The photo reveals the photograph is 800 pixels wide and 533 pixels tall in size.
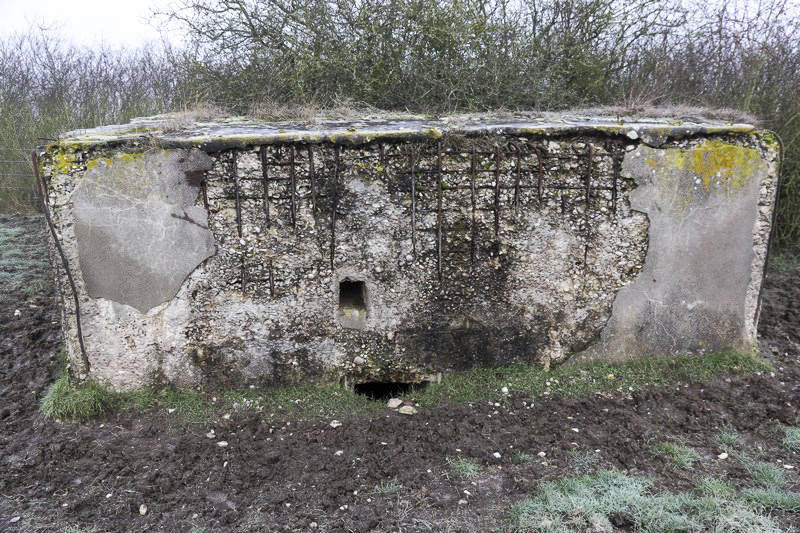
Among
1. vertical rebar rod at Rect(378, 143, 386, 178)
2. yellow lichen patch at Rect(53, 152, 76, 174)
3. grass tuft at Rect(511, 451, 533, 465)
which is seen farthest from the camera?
vertical rebar rod at Rect(378, 143, 386, 178)

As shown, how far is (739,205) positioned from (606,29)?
3.98 meters

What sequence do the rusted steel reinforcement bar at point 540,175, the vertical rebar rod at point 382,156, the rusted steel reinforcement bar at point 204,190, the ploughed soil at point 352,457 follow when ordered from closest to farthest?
the ploughed soil at point 352,457 < the rusted steel reinforcement bar at point 204,190 < the vertical rebar rod at point 382,156 < the rusted steel reinforcement bar at point 540,175

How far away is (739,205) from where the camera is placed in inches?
160

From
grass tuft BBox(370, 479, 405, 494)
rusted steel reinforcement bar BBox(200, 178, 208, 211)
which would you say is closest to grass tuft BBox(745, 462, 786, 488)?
grass tuft BBox(370, 479, 405, 494)

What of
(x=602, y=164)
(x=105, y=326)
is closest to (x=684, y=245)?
(x=602, y=164)

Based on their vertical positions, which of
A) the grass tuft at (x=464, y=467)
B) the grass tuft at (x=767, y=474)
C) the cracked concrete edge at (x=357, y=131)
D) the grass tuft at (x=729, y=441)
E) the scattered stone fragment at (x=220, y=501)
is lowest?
the scattered stone fragment at (x=220, y=501)

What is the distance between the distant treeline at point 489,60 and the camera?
21.6 feet

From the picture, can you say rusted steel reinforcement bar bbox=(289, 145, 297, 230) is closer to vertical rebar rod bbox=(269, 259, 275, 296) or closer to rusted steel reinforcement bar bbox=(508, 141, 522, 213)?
vertical rebar rod bbox=(269, 259, 275, 296)

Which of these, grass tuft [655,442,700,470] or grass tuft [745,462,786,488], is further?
grass tuft [655,442,700,470]

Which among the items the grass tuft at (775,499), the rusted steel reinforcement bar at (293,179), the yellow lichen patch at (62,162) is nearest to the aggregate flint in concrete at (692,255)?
the grass tuft at (775,499)

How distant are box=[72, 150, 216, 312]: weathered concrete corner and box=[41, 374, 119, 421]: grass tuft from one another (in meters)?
0.68

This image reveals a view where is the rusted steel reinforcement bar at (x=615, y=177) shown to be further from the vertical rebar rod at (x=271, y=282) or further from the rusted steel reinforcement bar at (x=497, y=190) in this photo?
the vertical rebar rod at (x=271, y=282)

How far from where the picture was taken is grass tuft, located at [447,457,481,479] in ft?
10.5

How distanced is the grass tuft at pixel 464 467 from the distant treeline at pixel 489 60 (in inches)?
167
